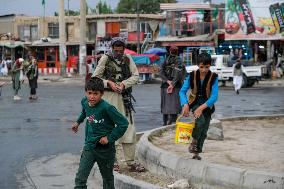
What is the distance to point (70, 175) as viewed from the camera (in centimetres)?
858

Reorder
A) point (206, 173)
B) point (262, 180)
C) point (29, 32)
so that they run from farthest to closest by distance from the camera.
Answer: point (29, 32)
point (206, 173)
point (262, 180)

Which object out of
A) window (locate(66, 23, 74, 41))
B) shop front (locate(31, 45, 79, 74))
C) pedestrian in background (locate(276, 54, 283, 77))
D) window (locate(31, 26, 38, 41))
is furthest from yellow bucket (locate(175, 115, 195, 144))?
window (locate(31, 26, 38, 41))

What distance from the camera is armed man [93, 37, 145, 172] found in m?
8.04

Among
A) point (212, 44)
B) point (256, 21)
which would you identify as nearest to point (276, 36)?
point (256, 21)

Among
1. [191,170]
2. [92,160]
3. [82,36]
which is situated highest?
[82,36]

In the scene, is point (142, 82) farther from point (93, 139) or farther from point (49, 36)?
point (93, 139)

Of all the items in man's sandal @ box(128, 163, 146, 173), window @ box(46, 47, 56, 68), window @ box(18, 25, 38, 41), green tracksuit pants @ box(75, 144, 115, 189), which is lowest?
window @ box(46, 47, 56, 68)

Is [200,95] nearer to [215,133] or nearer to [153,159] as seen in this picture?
[153,159]

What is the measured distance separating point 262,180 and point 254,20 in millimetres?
36966

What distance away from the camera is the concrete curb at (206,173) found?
21.2 feet

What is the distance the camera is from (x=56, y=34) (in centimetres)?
6112

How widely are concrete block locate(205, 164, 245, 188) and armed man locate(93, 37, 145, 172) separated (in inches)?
55.5

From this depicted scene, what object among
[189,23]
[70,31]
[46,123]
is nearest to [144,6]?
[70,31]

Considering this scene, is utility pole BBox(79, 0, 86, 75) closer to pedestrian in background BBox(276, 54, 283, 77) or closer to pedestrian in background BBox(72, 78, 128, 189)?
pedestrian in background BBox(276, 54, 283, 77)
